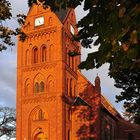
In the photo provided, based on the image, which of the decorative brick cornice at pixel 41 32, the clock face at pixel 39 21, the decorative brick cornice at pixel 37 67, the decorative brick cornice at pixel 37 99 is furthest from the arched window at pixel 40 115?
the clock face at pixel 39 21

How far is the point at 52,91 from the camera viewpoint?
Answer: 47.5 meters

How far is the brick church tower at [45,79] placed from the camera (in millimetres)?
46781

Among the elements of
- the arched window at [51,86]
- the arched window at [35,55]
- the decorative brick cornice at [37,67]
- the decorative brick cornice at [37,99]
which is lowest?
the decorative brick cornice at [37,99]

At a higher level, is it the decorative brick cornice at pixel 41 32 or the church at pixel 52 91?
the decorative brick cornice at pixel 41 32

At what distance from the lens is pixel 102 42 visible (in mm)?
6555

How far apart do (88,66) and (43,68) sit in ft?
137

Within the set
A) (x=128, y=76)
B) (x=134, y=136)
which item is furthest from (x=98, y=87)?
(x=128, y=76)

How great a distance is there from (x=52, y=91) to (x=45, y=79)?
1.66 metres

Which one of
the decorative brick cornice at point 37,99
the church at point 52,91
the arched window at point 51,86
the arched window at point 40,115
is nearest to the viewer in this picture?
the church at point 52,91

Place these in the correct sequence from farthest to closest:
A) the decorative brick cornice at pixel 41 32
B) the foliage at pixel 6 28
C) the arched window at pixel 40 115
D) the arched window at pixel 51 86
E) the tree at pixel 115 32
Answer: the decorative brick cornice at pixel 41 32
the arched window at pixel 51 86
the arched window at pixel 40 115
the foliage at pixel 6 28
the tree at pixel 115 32

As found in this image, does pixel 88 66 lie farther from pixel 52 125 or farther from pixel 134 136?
pixel 134 136

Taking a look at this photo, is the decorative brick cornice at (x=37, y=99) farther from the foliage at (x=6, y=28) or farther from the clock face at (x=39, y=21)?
the foliage at (x=6, y=28)

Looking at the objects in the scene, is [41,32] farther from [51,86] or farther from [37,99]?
[37,99]

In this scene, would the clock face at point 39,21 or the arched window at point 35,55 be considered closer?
the arched window at point 35,55
